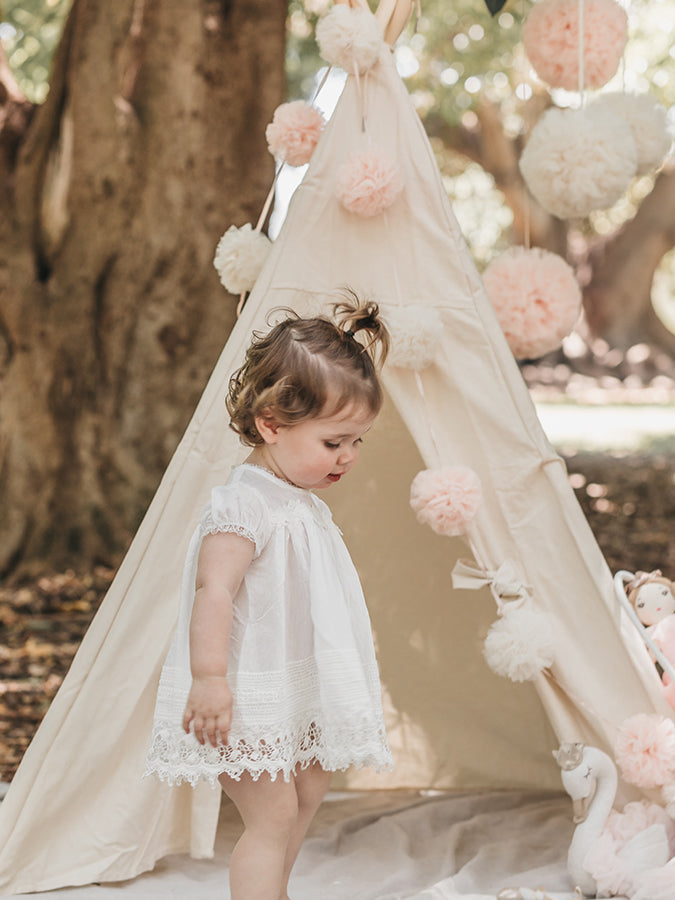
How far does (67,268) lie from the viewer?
6.48 m

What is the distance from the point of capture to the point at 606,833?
2871mm

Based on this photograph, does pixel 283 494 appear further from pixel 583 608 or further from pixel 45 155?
pixel 45 155

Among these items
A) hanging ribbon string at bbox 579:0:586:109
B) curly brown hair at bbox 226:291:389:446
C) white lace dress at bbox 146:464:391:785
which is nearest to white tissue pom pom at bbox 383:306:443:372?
curly brown hair at bbox 226:291:389:446

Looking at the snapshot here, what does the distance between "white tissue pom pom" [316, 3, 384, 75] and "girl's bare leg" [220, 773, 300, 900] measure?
1.88 metres

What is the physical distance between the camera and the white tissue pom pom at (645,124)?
317cm

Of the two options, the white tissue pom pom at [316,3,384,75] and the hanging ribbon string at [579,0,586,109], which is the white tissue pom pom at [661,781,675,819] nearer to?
the hanging ribbon string at [579,0,586,109]

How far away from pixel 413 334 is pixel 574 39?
1113 mm

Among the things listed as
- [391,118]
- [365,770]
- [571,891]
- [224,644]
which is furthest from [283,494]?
[365,770]

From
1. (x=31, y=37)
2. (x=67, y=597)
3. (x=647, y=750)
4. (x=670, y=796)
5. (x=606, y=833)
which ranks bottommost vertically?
(x=67, y=597)

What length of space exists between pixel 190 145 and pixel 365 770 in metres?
4.08

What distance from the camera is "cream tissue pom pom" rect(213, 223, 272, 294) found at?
10.2ft

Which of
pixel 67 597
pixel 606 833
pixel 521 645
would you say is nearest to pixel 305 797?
pixel 521 645

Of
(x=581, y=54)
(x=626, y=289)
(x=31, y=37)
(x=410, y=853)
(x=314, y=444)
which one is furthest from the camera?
(x=626, y=289)

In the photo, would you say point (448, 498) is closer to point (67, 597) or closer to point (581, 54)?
point (581, 54)
